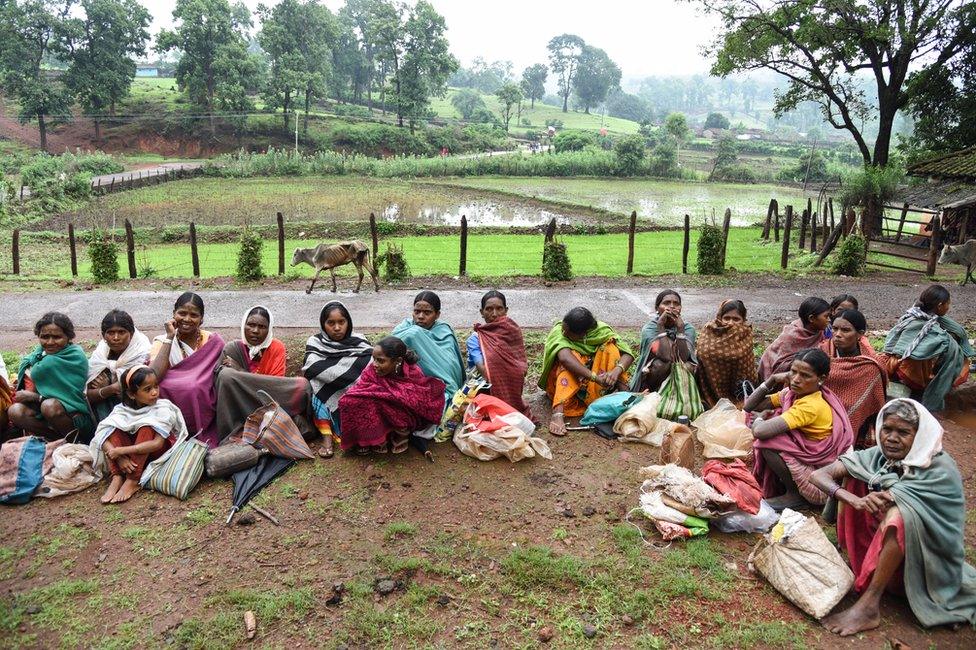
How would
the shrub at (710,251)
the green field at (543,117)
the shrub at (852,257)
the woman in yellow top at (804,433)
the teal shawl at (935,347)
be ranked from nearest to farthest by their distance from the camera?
the woman in yellow top at (804,433) < the teal shawl at (935,347) < the shrub at (710,251) < the shrub at (852,257) < the green field at (543,117)

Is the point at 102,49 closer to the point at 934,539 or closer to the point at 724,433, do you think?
the point at 724,433

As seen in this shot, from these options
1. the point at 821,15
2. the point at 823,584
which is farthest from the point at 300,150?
the point at 823,584

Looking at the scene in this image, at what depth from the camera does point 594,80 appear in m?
91.7

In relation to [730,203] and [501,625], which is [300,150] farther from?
[501,625]

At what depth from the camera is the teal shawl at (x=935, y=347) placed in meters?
5.56

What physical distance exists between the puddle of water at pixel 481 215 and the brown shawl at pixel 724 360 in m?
16.9

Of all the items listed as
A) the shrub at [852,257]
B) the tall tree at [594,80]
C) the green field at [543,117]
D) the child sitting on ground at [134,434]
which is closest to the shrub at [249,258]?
the child sitting on ground at [134,434]

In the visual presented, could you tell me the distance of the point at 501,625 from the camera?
341cm

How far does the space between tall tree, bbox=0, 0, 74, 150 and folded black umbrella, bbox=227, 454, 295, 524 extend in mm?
43539

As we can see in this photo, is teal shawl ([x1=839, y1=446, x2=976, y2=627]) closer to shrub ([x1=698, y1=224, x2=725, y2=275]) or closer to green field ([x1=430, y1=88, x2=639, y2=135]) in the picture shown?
shrub ([x1=698, y1=224, x2=725, y2=275])

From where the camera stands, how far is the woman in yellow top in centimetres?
414

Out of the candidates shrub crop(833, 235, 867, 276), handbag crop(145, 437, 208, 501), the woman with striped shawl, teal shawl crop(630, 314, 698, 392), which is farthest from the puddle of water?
handbag crop(145, 437, 208, 501)

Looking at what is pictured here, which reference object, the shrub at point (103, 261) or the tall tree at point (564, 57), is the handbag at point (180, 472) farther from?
the tall tree at point (564, 57)

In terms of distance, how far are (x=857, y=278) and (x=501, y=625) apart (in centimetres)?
1149
